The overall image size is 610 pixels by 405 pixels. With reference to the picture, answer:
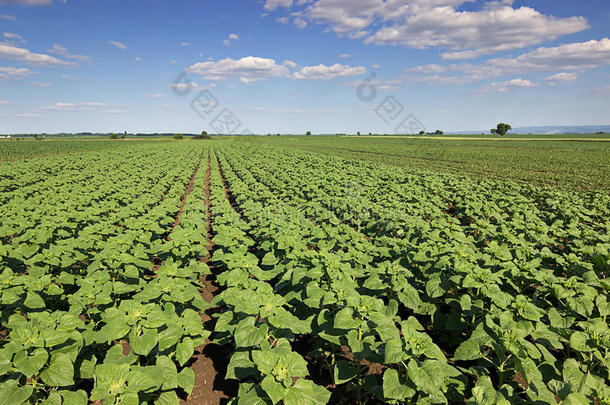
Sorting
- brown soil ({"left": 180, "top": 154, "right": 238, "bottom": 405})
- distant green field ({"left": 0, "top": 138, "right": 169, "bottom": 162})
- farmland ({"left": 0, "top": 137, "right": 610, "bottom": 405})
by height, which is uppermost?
distant green field ({"left": 0, "top": 138, "right": 169, "bottom": 162})

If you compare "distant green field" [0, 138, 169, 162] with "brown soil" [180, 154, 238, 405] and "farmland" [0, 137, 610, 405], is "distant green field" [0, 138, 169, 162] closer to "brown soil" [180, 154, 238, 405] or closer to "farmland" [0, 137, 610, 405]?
"farmland" [0, 137, 610, 405]

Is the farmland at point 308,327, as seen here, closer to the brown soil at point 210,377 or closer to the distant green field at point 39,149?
the brown soil at point 210,377

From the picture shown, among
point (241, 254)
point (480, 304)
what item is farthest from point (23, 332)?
point (480, 304)

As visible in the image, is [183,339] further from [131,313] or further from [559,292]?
[559,292]

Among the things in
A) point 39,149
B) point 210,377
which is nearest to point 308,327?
point 210,377

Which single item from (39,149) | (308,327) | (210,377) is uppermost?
(39,149)

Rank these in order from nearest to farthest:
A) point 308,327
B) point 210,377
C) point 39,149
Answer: point 308,327, point 210,377, point 39,149

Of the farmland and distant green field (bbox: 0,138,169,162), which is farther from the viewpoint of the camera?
distant green field (bbox: 0,138,169,162)

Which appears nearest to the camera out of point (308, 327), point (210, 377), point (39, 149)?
point (308, 327)

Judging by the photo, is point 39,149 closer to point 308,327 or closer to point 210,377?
point 210,377

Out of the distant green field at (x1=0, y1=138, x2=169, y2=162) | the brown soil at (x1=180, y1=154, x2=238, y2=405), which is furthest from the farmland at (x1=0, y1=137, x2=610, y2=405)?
the distant green field at (x1=0, y1=138, x2=169, y2=162)

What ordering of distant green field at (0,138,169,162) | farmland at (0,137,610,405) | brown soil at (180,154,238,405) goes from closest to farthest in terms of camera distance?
farmland at (0,137,610,405) → brown soil at (180,154,238,405) → distant green field at (0,138,169,162)

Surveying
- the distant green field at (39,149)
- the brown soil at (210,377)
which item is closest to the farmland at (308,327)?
the brown soil at (210,377)

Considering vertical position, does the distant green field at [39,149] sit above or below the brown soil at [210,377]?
above
